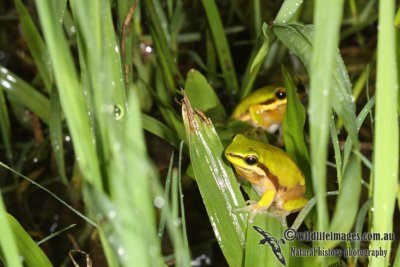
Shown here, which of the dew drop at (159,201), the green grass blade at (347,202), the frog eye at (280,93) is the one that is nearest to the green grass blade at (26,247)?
the dew drop at (159,201)

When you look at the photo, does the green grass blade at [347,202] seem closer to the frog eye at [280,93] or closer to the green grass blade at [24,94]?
the frog eye at [280,93]

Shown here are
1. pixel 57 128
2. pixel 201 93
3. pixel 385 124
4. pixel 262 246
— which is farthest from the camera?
pixel 201 93

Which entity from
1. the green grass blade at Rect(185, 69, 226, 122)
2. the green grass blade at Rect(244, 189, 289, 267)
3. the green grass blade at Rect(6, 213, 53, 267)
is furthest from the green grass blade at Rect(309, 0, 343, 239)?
the green grass blade at Rect(185, 69, 226, 122)

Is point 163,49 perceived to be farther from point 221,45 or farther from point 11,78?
point 11,78

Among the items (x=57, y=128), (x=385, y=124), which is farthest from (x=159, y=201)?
(x=57, y=128)

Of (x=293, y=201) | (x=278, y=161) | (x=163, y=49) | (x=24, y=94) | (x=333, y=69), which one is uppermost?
(x=333, y=69)

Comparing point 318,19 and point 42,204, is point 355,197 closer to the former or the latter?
point 318,19

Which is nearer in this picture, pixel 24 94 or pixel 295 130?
pixel 295 130
